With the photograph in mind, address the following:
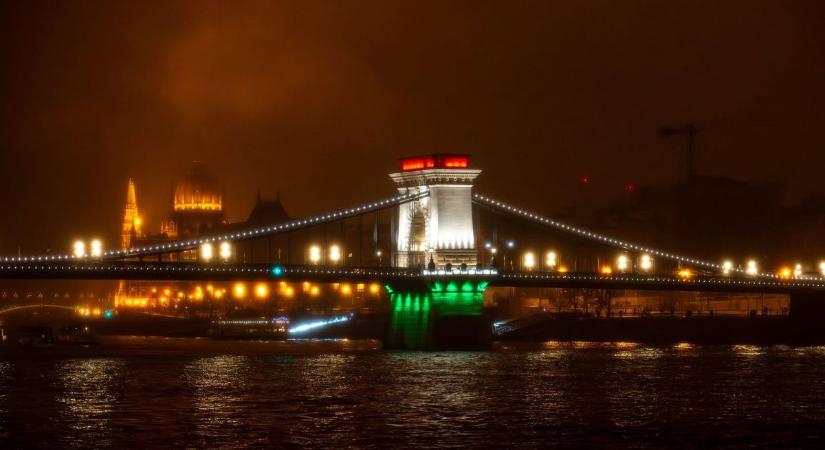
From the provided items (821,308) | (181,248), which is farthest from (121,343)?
(821,308)

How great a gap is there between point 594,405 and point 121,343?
65307 mm

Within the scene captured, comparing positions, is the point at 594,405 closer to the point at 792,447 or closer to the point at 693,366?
the point at 792,447

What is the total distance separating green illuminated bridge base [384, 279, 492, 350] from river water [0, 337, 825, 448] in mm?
2418

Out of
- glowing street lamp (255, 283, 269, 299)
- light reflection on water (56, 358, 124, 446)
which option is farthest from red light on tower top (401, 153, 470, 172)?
glowing street lamp (255, 283, 269, 299)

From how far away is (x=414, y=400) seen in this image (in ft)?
220

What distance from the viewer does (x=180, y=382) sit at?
2972 inches

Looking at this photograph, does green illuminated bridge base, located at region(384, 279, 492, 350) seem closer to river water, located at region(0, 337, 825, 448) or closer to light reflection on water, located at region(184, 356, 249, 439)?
river water, located at region(0, 337, 825, 448)

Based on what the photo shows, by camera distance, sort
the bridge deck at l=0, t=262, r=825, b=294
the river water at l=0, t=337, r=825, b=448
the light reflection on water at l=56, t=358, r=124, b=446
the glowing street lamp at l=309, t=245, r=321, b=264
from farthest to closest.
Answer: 1. the glowing street lamp at l=309, t=245, r=321, b=264
2. the bridge deck at l=0, t=262, r=825, b=294
3. the light reflection on water at l=56, t=358, r=124, b=446
4. the river water at l=0, t=337, r=825, b=448

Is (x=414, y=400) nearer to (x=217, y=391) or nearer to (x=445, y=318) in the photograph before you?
(x=217, y=391)

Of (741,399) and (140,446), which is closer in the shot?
(140,446)

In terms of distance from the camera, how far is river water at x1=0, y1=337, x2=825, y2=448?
56.0 metres

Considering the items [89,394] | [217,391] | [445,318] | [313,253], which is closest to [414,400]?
[217,391]

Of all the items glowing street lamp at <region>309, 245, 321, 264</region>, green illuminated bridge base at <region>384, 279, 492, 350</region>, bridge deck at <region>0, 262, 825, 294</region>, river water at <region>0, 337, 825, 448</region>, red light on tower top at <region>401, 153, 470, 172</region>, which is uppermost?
red light on tower top at <region>401, 153, 470, 172</region>

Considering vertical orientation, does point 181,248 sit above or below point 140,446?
above
